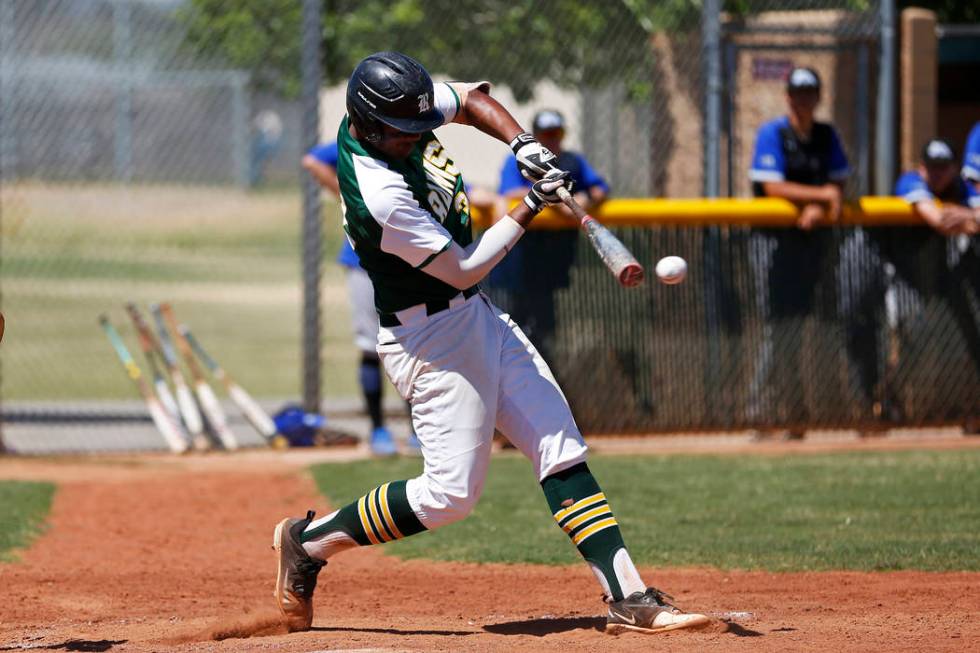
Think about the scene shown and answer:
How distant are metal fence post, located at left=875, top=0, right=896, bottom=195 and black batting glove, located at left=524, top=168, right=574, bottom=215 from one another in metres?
6.67

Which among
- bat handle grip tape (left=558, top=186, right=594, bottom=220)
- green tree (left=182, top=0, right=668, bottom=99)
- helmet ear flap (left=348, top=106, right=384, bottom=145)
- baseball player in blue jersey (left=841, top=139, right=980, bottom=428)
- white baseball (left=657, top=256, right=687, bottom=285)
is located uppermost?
green tree (left=182, top=0, right=668, bottom=99)

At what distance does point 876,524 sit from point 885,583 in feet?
4.33

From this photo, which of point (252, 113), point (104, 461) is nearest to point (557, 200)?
point (104, 461)

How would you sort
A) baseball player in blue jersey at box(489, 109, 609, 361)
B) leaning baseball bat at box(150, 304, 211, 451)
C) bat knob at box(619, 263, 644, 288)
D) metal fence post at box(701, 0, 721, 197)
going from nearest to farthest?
bat knob at box(619, 263, 644, 288) < baseball player in blue jersey at box(489, 109, 609, 361) < leaning baseball bat at box(150, 304, 211, 451) < metal fence post at box(701, 0, 721, 197)

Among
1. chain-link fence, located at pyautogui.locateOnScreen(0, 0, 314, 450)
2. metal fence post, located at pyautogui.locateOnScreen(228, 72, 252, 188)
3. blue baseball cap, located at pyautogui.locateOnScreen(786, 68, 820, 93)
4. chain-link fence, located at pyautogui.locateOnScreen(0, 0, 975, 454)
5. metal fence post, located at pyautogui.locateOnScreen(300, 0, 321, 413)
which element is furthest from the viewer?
metal fence post, located at pyautogui.locateOnScreen(228, 72, 252, 188)

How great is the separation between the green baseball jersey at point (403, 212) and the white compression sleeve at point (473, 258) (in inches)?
1.4

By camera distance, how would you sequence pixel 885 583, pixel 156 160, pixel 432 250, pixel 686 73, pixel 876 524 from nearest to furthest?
pixel 432 250, pixel 885 583, pixel 876 524, pixel 686 73, pixel 156 160

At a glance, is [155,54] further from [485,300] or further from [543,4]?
[485,300]

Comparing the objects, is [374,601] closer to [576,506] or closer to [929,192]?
[576,506]

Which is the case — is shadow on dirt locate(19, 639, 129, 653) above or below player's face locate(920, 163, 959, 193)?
below

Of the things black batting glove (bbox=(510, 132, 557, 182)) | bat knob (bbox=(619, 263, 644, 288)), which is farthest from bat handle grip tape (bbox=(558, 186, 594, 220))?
bat knob (bbox=(619, 263, 644, 288))

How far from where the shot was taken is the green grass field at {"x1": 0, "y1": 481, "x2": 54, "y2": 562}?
7122 mm

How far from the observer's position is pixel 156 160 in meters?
12.1

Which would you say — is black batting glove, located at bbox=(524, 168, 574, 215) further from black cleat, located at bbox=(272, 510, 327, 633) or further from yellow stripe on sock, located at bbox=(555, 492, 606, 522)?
black cleat, located at bbox=(272, 510, 327, 633)
